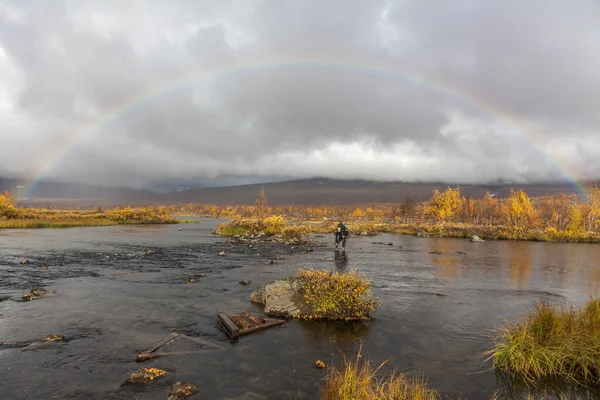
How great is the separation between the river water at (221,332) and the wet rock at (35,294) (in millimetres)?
775

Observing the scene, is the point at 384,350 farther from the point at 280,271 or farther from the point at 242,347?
the point at 280,271

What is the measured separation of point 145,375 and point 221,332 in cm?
506

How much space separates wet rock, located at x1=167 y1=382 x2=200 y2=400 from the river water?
34cm

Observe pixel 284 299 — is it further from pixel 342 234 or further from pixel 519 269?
pixel 342 234

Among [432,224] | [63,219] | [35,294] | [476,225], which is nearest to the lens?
[35,294]

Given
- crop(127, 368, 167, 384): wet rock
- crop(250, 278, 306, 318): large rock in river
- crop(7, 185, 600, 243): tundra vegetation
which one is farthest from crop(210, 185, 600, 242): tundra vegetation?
crop(127, 368, 167, 384): wet rock

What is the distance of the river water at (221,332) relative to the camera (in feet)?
38.2

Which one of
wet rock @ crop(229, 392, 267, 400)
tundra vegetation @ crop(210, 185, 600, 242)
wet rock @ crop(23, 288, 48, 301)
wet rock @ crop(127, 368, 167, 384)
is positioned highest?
wet rock @ crop(127, 368, 167, 384)

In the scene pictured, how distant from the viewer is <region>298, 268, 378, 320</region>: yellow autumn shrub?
18328 mm

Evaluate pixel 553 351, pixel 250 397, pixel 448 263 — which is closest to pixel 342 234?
pixel 448 263

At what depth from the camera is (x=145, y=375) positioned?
11.6m

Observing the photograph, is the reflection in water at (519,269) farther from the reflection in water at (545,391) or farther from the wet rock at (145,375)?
the wet rock at (145,375)

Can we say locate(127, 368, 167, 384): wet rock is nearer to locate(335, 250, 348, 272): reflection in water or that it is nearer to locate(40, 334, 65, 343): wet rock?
locate(40, 334, 65, 343): wet rock

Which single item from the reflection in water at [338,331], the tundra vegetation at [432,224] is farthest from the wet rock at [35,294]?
the tundra vegetation at [432,224]
